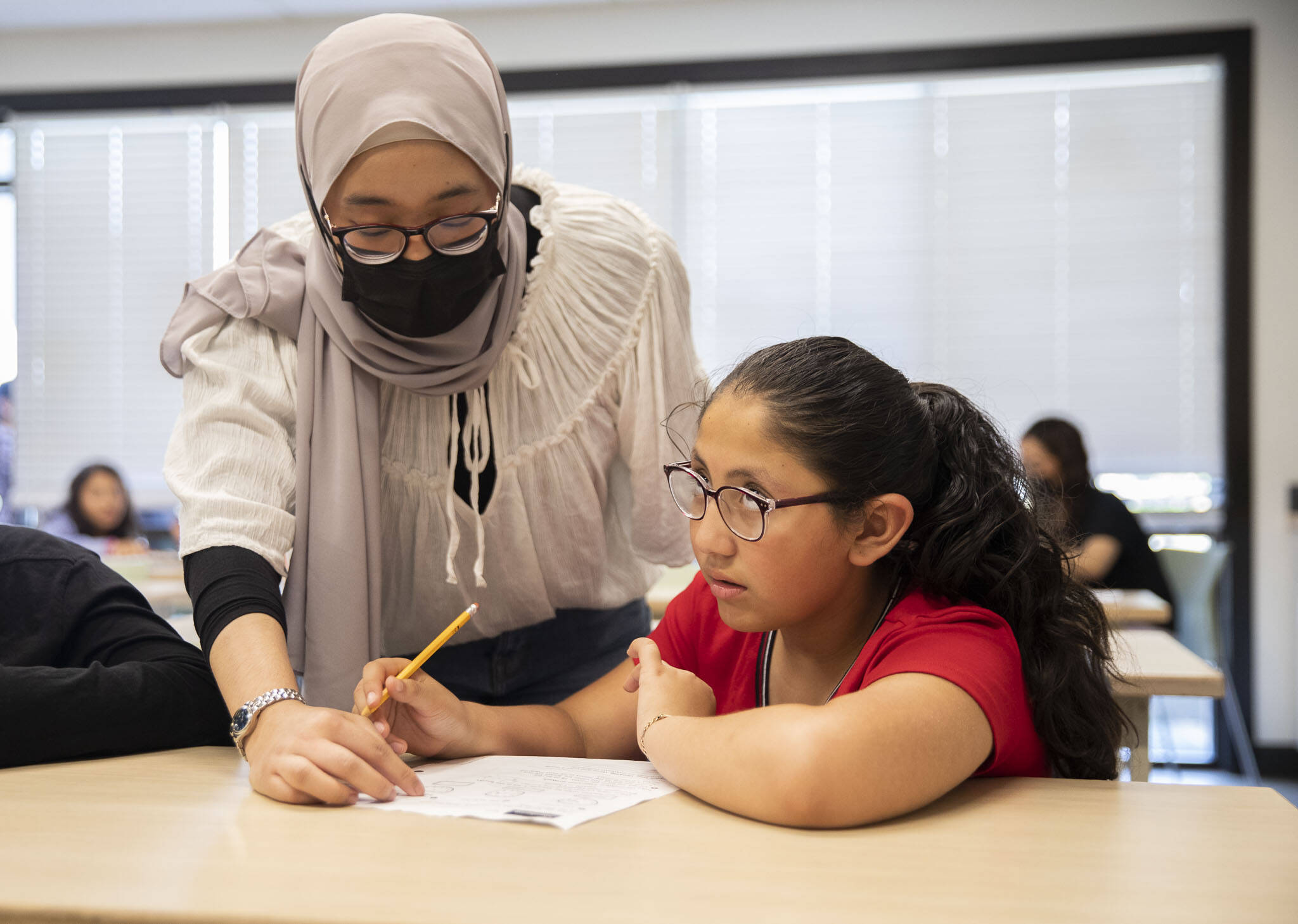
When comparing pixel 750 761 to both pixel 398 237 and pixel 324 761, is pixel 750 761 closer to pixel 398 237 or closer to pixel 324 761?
pixel 324 761

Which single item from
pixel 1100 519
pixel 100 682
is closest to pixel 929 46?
pixel 1100 519

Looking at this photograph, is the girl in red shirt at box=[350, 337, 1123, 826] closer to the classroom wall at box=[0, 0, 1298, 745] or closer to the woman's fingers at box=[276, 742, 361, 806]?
the woman's fingers at box=[276, 742, 361, 806]

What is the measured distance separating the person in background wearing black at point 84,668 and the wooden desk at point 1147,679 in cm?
112

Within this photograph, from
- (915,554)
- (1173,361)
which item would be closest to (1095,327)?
(1173,361)

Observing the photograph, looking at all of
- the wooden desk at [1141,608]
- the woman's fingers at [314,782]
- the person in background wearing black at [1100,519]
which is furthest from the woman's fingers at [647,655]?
the person in background wearing black at [1100,519]

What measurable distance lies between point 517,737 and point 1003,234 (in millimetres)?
3861

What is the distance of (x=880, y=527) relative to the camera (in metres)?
1.11

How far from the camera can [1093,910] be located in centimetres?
70

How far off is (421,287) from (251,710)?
0.50 meters

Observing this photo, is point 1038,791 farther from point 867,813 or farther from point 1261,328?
point 1261,328

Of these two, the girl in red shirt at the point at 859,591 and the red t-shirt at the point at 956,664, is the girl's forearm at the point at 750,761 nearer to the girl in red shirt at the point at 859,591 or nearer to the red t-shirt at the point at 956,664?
the girl in red shirt at the point at 859,591

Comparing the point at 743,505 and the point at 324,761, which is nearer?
the point at 324,761

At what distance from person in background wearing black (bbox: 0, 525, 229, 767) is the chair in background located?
3451 mm

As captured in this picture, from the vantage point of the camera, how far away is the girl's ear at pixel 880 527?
1101 mm
